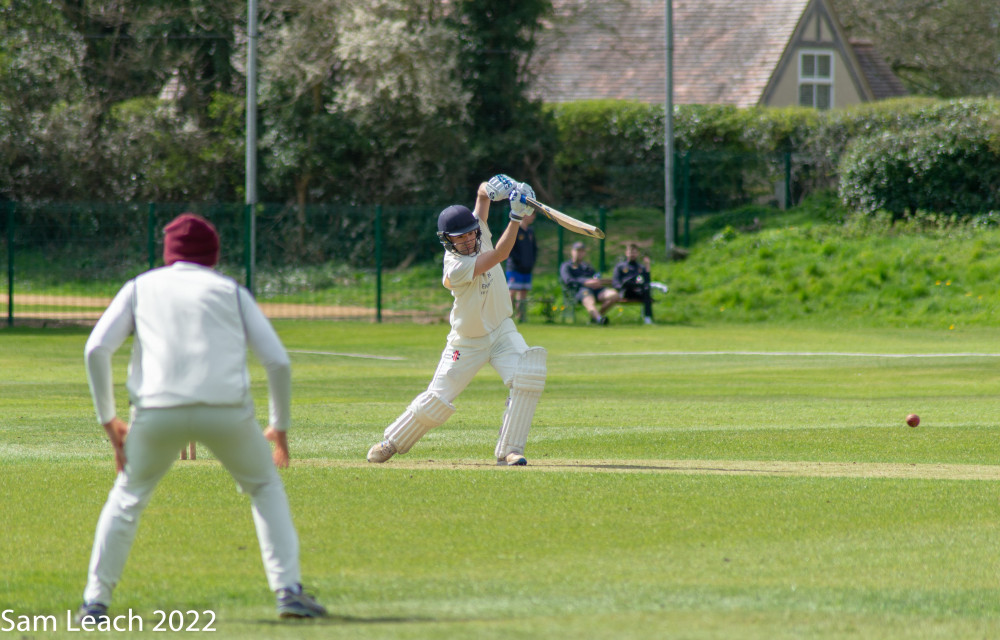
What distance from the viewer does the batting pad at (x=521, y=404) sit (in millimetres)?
9133

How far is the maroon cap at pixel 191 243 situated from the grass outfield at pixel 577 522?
4.66ft

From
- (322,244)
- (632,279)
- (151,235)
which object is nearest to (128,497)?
(632,279)

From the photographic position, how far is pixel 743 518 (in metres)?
7.39

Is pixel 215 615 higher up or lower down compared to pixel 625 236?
lower down

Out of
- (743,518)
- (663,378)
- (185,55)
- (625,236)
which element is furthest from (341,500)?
(185,55)

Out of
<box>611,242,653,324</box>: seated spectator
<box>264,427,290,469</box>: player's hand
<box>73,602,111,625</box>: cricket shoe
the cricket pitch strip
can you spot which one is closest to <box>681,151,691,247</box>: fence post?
<box>611,242,653,324</box>: seated spectator

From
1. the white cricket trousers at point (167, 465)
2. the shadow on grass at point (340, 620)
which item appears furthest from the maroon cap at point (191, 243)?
the shadow on grass at point (340, 620)

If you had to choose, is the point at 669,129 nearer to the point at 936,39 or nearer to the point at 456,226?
the point at 456,226

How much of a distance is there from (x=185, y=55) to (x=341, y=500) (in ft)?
91.3

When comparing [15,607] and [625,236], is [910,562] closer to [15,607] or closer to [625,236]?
[15,607]

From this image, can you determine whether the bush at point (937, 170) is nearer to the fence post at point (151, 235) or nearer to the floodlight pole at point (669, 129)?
the floodlight pole at point (669, 129)

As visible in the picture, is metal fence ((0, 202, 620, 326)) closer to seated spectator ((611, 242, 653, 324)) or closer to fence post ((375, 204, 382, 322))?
fence post ((375, 204, 382, 322))

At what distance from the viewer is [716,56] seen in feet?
131

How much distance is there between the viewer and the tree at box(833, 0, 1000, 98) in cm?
4616
